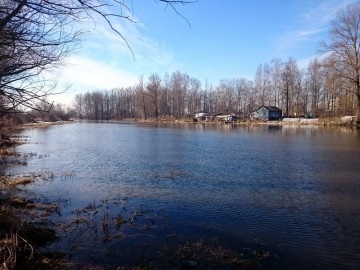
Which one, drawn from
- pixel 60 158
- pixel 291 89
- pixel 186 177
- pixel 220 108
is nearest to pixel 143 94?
pixel 220 108

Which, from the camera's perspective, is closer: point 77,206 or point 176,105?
point 77,206

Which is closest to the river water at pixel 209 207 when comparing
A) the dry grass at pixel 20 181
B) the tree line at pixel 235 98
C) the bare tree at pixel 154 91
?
the dry grass at pixel 20 181

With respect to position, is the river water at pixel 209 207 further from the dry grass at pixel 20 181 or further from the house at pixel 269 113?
the house at pixel 269 113

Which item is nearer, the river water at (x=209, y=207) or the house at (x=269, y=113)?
the river water at (x=209, y=207)

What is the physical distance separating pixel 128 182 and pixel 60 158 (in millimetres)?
10942

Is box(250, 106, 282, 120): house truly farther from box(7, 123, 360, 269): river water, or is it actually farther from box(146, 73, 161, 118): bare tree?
box(7, 123, 360, 269): river water

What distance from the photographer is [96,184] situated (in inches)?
660

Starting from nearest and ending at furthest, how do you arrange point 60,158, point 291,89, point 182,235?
point 182,235 → point 60,158 → point 291,89

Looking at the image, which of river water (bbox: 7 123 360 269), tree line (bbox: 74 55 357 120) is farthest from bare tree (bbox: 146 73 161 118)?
river water (bbox: 7 123 360 269)

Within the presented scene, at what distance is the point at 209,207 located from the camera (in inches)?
503

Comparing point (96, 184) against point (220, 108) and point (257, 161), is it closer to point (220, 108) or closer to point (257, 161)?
point (257, 161)

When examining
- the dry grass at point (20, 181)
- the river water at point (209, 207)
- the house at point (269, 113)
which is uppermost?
the house at point (269, 113)

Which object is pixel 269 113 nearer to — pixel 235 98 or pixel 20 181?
pixel 235 98

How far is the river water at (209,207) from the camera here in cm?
899
